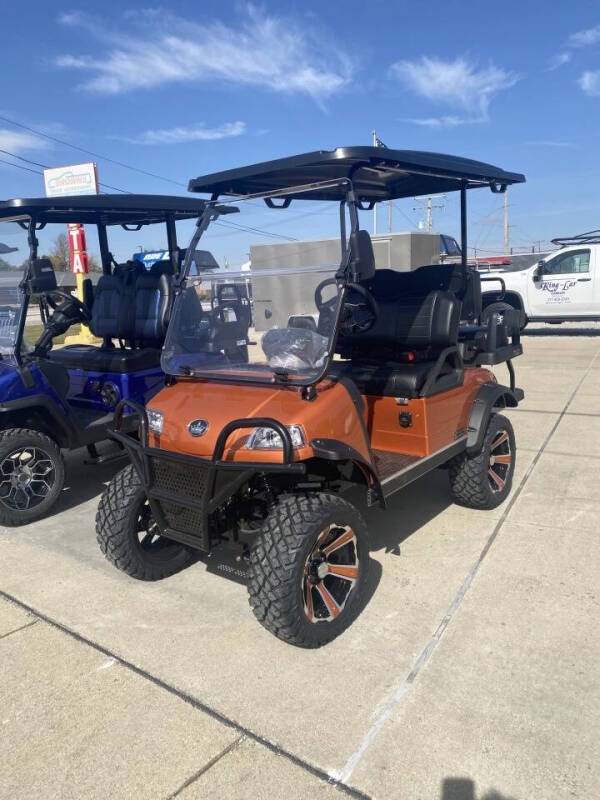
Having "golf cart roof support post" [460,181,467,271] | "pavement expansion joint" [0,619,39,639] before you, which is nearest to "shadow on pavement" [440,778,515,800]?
"pavement expansion joint" [0,619,39,639]

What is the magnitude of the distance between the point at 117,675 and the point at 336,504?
1.18 meters

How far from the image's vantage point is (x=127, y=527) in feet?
10.3

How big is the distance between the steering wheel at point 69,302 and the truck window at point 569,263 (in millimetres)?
10843

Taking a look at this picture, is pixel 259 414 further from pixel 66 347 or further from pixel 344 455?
pixel 66 347

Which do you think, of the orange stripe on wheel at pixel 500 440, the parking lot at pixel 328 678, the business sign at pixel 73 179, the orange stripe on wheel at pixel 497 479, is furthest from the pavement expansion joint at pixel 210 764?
the business sign at pixel 73 179

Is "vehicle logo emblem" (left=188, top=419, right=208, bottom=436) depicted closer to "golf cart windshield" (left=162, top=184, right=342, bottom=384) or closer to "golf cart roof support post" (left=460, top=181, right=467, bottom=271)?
"golf cart windshield" (left=162, top=184, right=342, bottom=384)

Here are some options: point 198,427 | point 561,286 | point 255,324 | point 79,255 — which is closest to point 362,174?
point 255,324

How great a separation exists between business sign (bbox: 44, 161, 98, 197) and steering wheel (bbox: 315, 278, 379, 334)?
662 inches

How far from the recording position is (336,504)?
2.80 metres

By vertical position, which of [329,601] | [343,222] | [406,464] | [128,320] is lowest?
[329,601]

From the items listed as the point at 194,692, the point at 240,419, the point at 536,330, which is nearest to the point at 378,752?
the point at 194,692

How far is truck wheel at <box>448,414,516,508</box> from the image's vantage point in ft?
13.3

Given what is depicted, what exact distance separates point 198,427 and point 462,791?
1725mm

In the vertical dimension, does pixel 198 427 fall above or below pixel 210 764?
above
